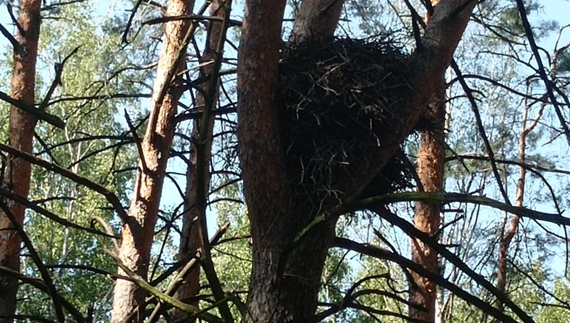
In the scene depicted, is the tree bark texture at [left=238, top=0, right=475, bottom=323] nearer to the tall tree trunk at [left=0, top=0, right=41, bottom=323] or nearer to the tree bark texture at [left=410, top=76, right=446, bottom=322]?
the tall tree trunk at [left=0, top=0, right=41, bottom=323]

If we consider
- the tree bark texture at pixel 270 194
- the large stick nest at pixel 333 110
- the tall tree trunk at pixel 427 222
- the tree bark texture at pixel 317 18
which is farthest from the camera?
the tall tree trunk at pixel 427 222

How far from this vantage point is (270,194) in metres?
3.10

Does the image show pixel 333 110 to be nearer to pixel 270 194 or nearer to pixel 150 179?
pixel 270 194

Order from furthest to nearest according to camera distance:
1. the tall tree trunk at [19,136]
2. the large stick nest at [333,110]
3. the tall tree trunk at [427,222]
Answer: the tall tree trunk at [427,222], the tall tree trunk at [19,136], the large stick nest at [333,110]

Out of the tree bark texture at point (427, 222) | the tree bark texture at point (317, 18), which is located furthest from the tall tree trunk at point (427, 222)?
the tree bark texture at point (317, 18)

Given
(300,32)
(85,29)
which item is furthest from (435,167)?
(85,29)

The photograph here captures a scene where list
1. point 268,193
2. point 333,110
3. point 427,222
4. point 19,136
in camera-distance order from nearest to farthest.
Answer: point 268,193 < point 333,110 < point 19,136 < point 427,222

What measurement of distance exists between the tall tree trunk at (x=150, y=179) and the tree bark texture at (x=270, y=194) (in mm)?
1213

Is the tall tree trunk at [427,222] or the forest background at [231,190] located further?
the tall tree trunk at [427,222]

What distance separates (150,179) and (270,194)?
1614 mm

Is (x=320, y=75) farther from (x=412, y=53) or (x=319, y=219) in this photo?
(x=319, y=219)

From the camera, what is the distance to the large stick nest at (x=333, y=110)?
316 cm

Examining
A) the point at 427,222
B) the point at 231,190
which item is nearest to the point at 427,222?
the point at 427,222

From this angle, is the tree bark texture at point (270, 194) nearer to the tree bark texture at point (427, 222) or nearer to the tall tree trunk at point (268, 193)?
the tall tree trunk at point (268, 193)
